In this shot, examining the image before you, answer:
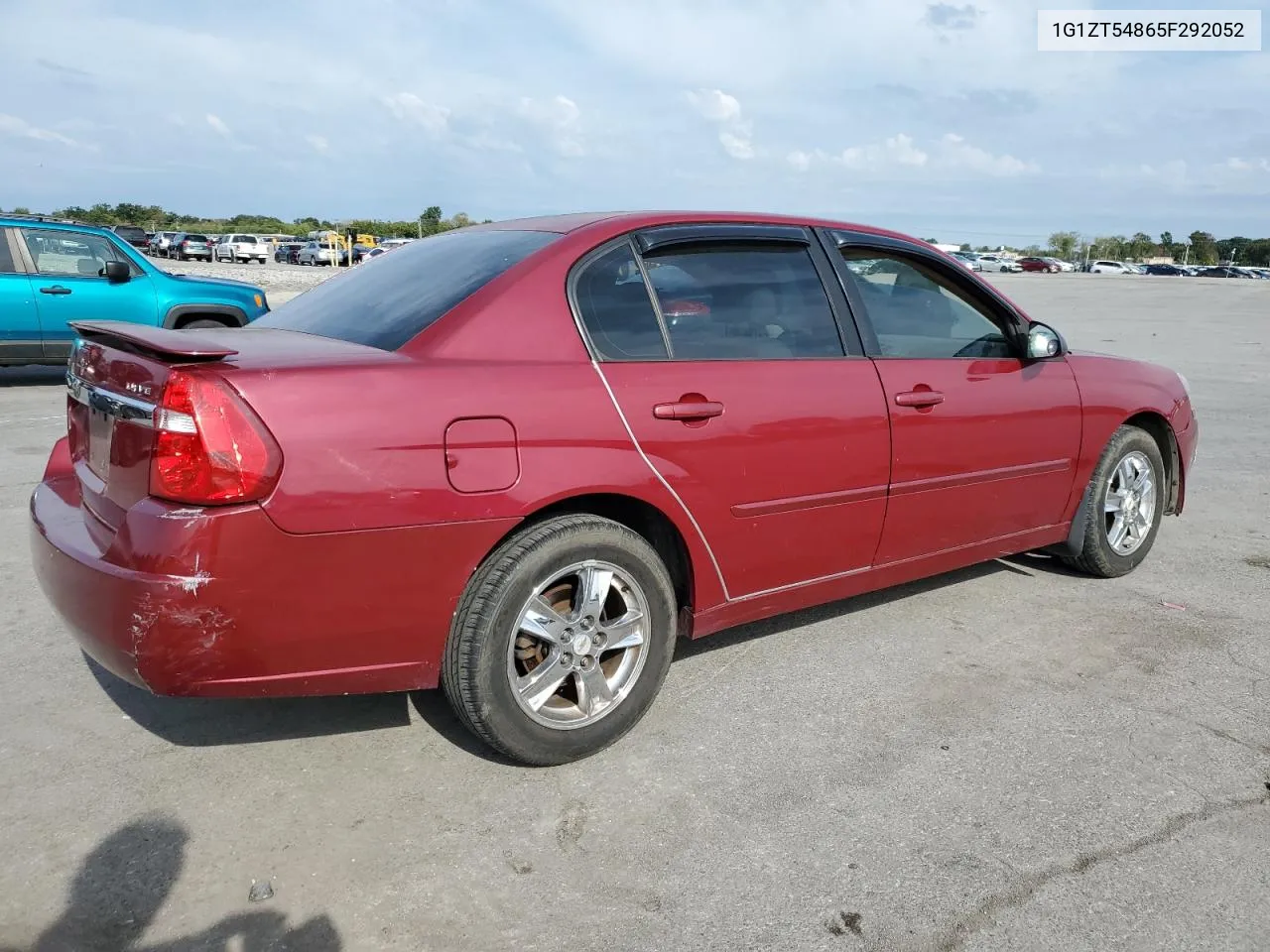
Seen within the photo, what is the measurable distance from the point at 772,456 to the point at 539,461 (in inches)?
A: 35.1

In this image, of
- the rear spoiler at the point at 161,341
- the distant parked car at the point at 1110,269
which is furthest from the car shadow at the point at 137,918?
the distant parked car at the point at 1110,269

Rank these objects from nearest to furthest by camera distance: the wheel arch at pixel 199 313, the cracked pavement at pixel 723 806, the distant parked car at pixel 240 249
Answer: the cracked pavement at pixel 723 806
the wheel arch at pixel 199 313
the distant parked car at pixel 240 249

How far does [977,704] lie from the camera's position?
351 centimetres

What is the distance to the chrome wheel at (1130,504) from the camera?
188 inches

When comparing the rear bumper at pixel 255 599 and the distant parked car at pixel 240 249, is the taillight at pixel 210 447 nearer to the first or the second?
the rear bumper at pixel 255 599

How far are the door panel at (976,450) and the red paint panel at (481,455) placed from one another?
62.0 inches

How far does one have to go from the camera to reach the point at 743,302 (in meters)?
3.48

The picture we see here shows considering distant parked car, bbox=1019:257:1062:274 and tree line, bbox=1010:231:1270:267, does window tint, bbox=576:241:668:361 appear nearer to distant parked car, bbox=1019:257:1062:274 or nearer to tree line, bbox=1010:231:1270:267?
distant parked car, bbox=1019:257:1062:274

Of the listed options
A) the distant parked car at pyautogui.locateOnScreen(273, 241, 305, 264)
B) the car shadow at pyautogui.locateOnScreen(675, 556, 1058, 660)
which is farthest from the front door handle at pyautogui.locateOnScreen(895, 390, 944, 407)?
the distant parked car at pyautogui.locateOnScreen(273, 241, 305, 264)

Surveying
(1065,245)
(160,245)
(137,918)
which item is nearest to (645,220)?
(137,918)

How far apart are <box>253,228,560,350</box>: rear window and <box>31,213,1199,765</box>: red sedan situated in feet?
0.06

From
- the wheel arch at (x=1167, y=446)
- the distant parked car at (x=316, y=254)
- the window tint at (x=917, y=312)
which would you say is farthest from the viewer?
the distant parked car at (x=316, y=254)

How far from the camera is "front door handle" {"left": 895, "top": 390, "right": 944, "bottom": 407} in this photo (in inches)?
146

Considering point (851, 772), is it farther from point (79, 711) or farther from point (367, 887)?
point (79, 711)
